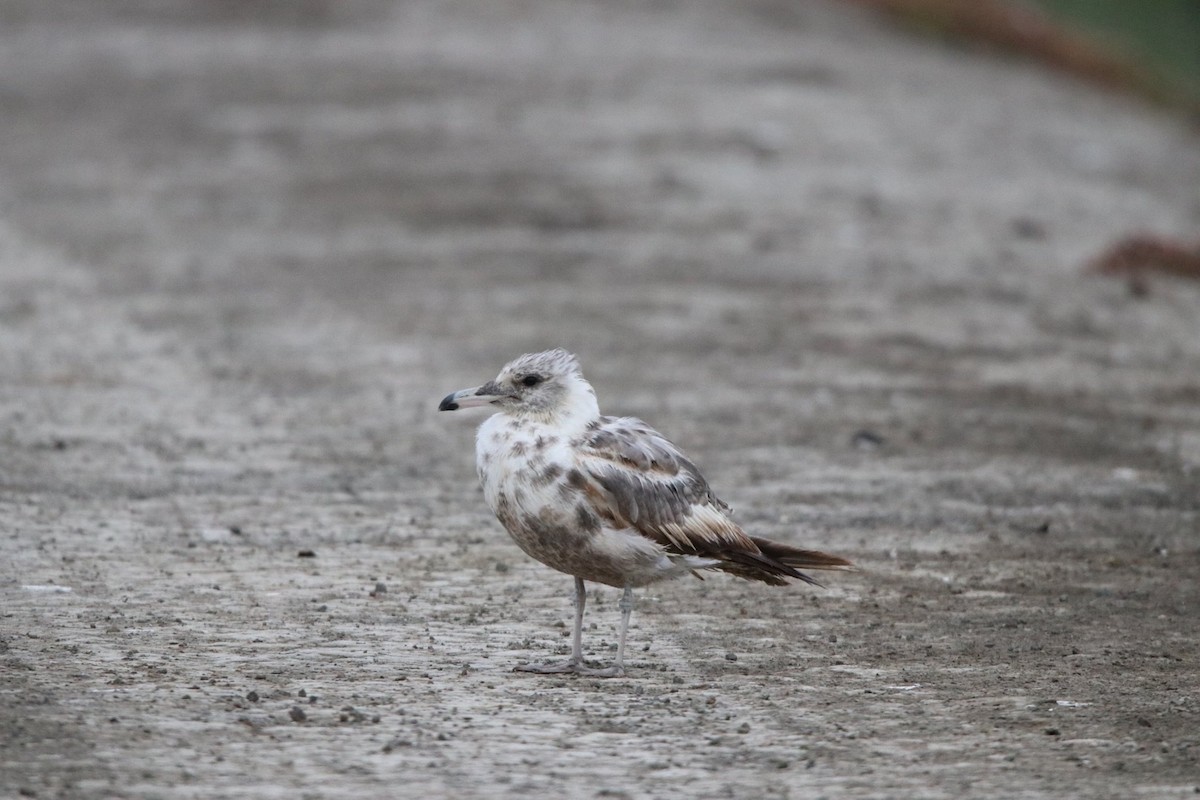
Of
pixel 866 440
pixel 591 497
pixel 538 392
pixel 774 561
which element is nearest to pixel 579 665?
pixel 591 497

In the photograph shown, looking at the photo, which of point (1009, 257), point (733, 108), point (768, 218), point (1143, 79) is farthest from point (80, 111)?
point (1143, 79)

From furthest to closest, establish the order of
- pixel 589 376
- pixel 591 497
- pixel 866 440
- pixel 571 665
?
pixel 589 376 < pixel 866 440 < pixel 571 665 < pixel 591 497

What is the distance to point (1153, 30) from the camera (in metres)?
34.3

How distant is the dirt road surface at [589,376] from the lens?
242 inches

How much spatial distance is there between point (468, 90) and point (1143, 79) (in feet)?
35.8

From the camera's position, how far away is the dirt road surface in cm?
616

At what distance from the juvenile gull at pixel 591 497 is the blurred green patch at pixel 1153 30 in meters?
22.6

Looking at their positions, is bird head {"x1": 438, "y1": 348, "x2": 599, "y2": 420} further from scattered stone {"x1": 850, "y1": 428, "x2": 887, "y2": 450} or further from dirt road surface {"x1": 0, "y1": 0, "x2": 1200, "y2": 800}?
scattered stone {"x1": 850, "y1": 428, "x2": 887, "y2": 450}

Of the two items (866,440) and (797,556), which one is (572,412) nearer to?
(797,556)

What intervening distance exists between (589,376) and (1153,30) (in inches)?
969

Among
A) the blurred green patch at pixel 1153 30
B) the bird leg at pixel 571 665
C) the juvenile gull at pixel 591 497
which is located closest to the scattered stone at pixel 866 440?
the juvenile gull at pixel 591 497

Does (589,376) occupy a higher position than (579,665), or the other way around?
(589,376)

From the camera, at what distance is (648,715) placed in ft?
20.7

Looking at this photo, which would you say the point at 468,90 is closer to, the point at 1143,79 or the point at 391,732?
the point at 1143,79
